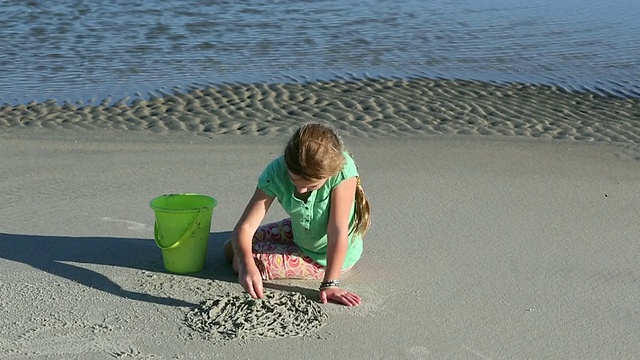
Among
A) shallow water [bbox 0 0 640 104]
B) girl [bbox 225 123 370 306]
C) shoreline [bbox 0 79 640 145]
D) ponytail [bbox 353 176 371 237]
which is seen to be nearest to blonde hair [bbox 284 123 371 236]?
girl [bbox 225 123 370 306]

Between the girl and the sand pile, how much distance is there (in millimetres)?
68

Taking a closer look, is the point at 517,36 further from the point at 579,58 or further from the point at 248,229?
the point at 248,229

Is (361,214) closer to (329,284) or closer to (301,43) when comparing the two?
(329,284)

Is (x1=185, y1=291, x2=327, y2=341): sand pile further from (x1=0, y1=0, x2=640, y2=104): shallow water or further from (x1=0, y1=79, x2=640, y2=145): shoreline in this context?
Result: (x1=0, y1=0, x2=640, y2=104): shallow water

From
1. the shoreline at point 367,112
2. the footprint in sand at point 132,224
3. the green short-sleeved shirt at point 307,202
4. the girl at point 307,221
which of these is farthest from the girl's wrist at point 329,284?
the shoreline at point 367,112

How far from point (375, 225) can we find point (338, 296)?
959 millimetres

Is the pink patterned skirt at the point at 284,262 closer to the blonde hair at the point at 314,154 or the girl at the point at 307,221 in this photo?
the girl at the point at 307,221

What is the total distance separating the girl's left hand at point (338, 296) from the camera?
3582 millimetres

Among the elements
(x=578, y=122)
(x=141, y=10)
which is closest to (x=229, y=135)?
(x=578, y=122)

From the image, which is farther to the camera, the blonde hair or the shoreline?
the shoreline

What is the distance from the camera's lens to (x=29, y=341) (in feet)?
10.7

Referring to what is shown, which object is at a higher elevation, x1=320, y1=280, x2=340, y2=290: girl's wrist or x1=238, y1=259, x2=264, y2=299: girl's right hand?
x1=238, y1=259, x2=264, y2=299: girl's right hand

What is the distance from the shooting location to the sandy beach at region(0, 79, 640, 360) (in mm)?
3344

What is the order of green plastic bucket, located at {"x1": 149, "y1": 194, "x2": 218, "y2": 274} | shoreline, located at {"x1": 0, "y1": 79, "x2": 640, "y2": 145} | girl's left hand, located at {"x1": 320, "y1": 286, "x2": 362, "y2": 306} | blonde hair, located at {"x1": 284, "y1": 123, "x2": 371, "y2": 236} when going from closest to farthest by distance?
1. blonde hair, located at {"x1": 284, "y1": 123, "x2": 371, "y2": 236}
2. girl's left hand, located at {"x1": 320, "y1": 286, "x2": 362, "y2": 306}
3. green plastic bucket, located at {"x1": 149, "y1": 194, "x2": 218, "y2": 274}
4. shoreline, located at {"x1": 0, "y1": 79, "x2": 640, "y2": 145}
